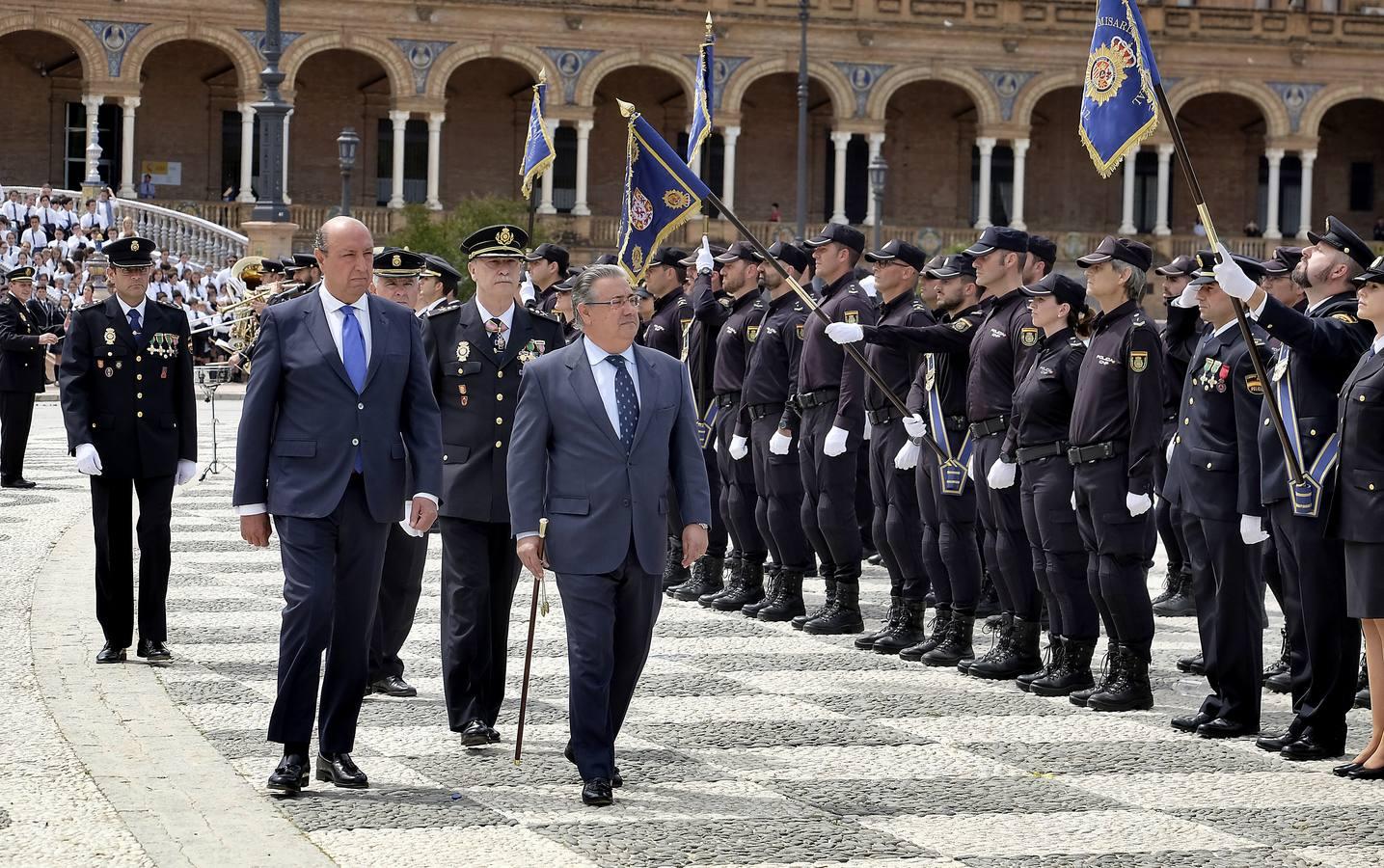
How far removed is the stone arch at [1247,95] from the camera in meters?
50.0

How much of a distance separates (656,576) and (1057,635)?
8.98 ft

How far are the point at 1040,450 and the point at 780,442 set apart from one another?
2.32 metres

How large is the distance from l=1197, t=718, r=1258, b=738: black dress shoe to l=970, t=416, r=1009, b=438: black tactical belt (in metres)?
1.96

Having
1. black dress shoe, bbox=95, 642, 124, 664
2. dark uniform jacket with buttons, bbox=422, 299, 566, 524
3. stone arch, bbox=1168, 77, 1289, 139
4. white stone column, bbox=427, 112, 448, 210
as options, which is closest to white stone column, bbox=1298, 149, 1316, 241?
stone arch, bbox=1168, 77, 1289, 139

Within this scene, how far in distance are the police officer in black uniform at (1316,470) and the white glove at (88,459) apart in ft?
15.9

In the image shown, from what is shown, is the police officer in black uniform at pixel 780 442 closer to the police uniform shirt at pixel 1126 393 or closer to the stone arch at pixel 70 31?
the police uniform shirt at pixel 1126 393

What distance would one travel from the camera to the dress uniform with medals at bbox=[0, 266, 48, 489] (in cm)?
1703

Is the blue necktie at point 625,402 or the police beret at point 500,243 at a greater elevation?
the police beret at point 500,243

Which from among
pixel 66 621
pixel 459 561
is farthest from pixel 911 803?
pixel 66 621

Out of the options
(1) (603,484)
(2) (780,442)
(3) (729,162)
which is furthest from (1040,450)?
(3) (729,162)

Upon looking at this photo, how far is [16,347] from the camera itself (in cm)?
1758

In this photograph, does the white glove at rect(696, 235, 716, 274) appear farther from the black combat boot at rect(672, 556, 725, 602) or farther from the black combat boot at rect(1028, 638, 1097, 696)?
the black combat boot at rect(1028, 638, 1097, 696)

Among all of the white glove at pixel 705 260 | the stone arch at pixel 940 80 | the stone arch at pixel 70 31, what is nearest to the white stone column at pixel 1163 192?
the stone arch at pixel 940 80

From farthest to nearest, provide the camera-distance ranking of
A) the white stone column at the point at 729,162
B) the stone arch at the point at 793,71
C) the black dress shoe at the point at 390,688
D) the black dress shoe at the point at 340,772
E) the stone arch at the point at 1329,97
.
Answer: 1. the stone arch at the point at 1329,97
2. the white stone column at the point at 729,162
3. the stone arch at the point at 793,71
4. the black dress shoe at the point at 390,688
5. the black dress shoe at the point at 340,772
